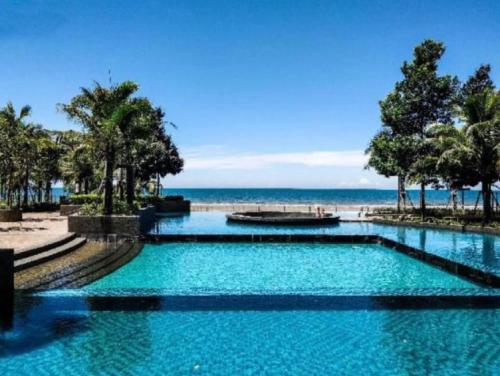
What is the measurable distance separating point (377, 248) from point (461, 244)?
13.1 feet

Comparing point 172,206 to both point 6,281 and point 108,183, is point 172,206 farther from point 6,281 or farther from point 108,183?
point 6,281

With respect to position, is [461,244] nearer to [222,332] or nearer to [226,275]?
[226,275]

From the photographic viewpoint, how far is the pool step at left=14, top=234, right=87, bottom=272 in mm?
13830

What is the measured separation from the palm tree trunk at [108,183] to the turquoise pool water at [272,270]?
10.2 feet

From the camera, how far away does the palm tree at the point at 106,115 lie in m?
22.5

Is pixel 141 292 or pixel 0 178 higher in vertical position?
pixel 0 178

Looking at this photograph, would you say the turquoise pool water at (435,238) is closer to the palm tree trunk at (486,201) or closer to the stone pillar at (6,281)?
the palm tree trunk at (486,201)

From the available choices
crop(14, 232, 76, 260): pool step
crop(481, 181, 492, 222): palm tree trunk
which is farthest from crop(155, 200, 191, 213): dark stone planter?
crop(481, 181, 492, 222): palm tree trunk

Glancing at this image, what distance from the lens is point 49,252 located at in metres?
15.8

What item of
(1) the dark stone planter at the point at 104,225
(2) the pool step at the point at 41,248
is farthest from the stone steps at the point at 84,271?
(1) the dark stone planter at the point at 104,225

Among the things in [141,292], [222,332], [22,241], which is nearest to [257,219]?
[22,241]

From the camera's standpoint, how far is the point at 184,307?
10422 mm

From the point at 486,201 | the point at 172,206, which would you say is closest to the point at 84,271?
the point at 486,201

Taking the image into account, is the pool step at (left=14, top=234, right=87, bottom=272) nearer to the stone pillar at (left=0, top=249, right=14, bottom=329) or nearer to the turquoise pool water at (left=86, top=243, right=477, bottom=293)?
the turquoise pool water at (left=86, top=243, right=477, bottom=293)
